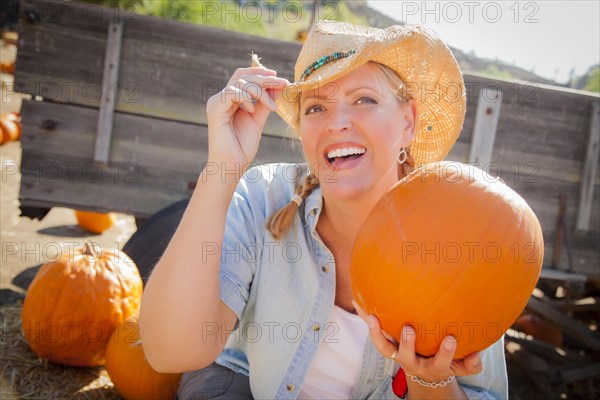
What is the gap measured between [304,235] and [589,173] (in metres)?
2.42

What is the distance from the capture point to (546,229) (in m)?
3.54


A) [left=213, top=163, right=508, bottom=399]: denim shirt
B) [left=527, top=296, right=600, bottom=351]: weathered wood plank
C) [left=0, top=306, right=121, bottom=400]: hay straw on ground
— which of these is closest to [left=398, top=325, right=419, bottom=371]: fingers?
[left=213, top=163, right=508, bottom=399]: denim shirt

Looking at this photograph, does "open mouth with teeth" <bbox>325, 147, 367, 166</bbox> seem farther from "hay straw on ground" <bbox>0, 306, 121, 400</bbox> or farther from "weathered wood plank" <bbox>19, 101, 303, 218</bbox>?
"hay straw on ground" <bbox>0, 306, 121, 400</bbox>

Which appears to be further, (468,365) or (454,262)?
(468,365)

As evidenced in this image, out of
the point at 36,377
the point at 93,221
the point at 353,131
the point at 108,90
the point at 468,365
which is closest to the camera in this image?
the point at 468,365

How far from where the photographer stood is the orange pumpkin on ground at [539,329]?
4.76m

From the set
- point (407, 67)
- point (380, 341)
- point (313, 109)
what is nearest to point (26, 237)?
point (313, 109)

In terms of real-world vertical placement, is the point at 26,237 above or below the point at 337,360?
below

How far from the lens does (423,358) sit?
1.56 metres

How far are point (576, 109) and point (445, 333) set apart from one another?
269 cm

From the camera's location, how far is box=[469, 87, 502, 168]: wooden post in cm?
339

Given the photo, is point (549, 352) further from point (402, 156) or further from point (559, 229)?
point (402, 156)

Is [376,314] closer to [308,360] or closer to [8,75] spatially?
[308,360]

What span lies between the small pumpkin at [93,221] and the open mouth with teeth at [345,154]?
3706 mm
